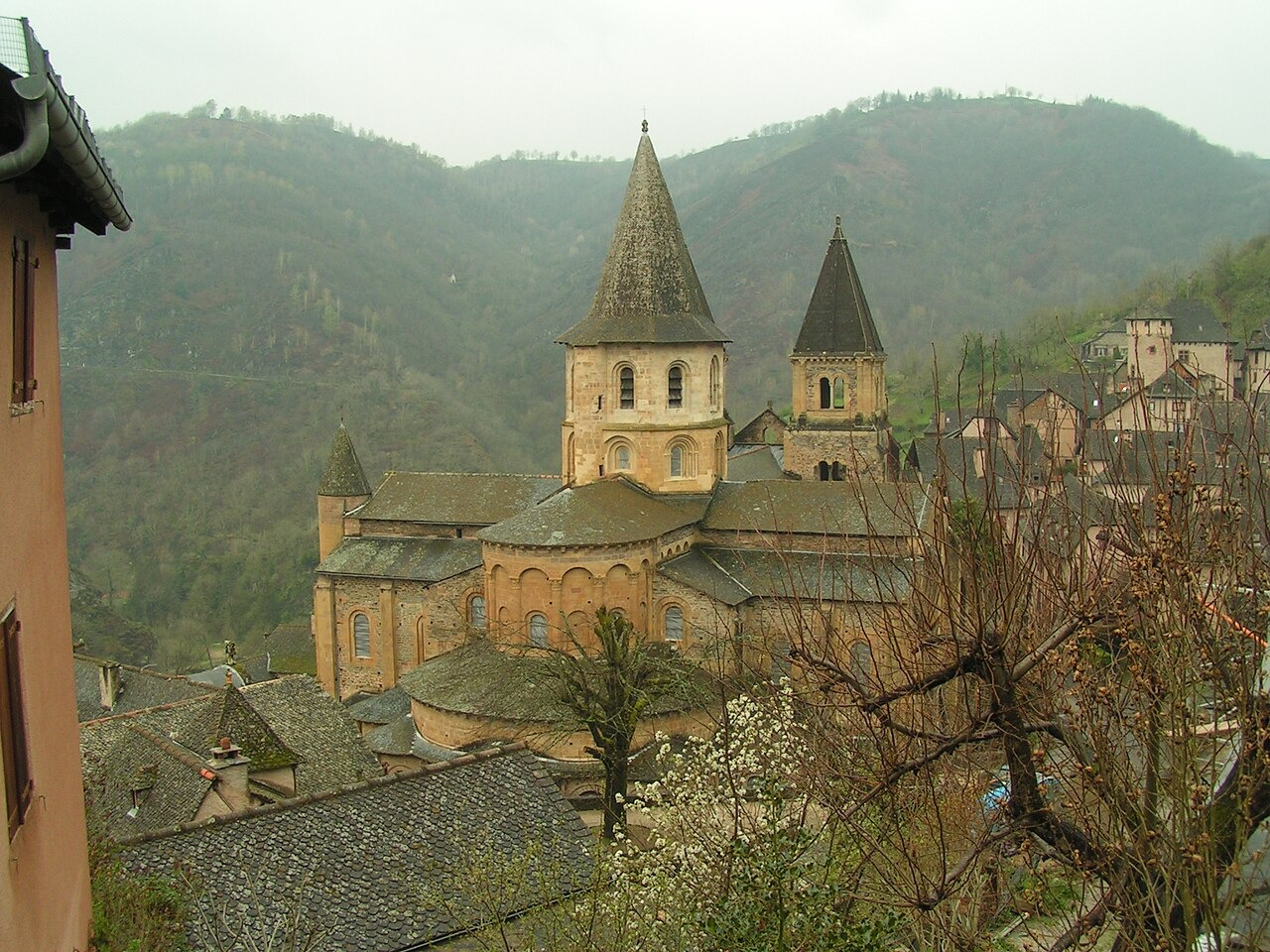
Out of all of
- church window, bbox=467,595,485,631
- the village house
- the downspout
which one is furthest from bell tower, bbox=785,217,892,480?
the downspout

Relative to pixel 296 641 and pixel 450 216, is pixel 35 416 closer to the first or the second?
pixel 296 641

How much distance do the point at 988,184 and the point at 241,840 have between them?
140 metres

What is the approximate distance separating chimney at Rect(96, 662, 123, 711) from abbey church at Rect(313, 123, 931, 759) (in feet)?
16.8

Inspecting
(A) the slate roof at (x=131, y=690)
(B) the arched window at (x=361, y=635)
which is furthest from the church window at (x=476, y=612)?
Answer: (A) the slate roof at (x=131, y=690)

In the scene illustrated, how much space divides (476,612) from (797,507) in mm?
8449

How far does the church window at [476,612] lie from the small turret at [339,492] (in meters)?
5.61

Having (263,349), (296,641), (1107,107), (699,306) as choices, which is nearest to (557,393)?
(263,349)

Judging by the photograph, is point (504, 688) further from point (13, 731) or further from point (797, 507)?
point (13, 731)

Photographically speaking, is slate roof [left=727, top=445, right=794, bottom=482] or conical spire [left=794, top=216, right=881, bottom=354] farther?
slate roof [left=727, top=445, right=794, bottom=482]

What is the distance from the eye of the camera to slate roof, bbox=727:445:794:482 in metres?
41.0

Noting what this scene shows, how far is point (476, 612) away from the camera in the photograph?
28953 millimetres

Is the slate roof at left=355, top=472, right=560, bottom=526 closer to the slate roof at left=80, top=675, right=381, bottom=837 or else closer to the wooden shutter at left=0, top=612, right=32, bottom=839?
the slate roof at left=80, top=675, right=381, bottom=837

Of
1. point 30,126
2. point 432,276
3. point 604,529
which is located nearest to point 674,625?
point 604,529

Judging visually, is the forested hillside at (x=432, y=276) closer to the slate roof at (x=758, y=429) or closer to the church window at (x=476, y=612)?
the slate roof at (x=758, y=429)
